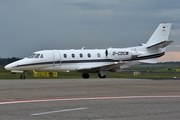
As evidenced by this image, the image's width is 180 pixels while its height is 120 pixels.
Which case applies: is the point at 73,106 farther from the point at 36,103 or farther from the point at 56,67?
the point at 56,67

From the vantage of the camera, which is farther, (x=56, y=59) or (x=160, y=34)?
(x=160, y=34)

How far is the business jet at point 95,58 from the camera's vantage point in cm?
3856

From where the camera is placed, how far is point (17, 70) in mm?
38406

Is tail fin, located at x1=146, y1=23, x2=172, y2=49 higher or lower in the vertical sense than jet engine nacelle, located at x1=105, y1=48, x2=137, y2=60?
higher

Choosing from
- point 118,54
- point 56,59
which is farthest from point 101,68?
point 56,59

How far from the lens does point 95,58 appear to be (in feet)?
133

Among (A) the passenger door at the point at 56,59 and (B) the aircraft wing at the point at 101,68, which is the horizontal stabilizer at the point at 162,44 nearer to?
(B) the aircraft wing at the point at 101,68

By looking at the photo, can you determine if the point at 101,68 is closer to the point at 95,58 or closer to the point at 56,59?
the point at 95,58

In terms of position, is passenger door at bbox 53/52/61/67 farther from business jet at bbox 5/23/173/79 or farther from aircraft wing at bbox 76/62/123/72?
aircraft wing at bbox 76/62/123/72

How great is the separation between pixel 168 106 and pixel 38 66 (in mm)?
26645

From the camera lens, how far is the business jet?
127 feet

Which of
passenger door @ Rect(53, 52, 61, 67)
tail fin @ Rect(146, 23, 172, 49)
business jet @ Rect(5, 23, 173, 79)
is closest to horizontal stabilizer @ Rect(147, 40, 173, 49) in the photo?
business jet @ Rect(5, 23, 173, 79)

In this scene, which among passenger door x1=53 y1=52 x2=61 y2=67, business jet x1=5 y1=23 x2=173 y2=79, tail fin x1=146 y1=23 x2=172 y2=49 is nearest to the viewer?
business jet x1=5 y1=23 x2=173 y2=79

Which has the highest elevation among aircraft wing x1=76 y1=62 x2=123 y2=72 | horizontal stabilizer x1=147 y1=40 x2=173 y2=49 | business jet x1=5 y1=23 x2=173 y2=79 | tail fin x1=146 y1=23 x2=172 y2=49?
tail fin x1=146 y1=23 x2=172 y2=49
